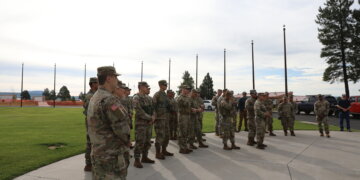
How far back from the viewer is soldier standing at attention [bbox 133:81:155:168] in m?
5.41

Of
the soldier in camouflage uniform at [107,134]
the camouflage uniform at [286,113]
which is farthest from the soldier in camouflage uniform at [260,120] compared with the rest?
the soldier in camouflage uniform at [107,134]

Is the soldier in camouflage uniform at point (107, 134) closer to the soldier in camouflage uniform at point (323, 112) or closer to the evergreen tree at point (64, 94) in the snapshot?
the soldier in camouflage uniform at point (323, 112)

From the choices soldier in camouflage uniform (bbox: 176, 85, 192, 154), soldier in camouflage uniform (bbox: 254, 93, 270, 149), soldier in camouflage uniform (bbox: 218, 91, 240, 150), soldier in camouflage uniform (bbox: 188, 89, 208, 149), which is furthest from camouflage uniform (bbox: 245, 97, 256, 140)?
soldier in camouflage uniform (bbox: 176, 85, 192, 154)

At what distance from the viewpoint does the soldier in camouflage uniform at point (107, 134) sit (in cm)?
272

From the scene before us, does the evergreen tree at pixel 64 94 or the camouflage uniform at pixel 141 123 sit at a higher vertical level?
the evergreen tree at pixel 64 94

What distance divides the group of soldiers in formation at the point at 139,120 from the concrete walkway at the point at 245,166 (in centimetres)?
39

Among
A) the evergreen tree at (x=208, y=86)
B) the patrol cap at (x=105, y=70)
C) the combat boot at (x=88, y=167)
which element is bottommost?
the combat boot at (x=88, y=167)

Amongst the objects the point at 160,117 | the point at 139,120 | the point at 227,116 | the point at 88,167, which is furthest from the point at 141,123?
the point at 227,116

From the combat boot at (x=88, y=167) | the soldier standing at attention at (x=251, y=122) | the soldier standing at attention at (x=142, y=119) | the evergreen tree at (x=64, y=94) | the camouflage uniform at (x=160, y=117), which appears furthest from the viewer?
the evergreen tree at (x=64, y=94)

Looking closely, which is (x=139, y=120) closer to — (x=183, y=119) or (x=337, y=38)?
(x=183, y=119)

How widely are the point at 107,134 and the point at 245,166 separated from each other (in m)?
3.86

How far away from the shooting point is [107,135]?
2793 mm

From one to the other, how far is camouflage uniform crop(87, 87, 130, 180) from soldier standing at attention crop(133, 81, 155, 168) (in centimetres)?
244

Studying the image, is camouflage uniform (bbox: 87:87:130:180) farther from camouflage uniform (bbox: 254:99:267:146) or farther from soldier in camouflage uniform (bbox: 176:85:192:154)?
camouflage uniform (bbox: 254:99:267:146)
